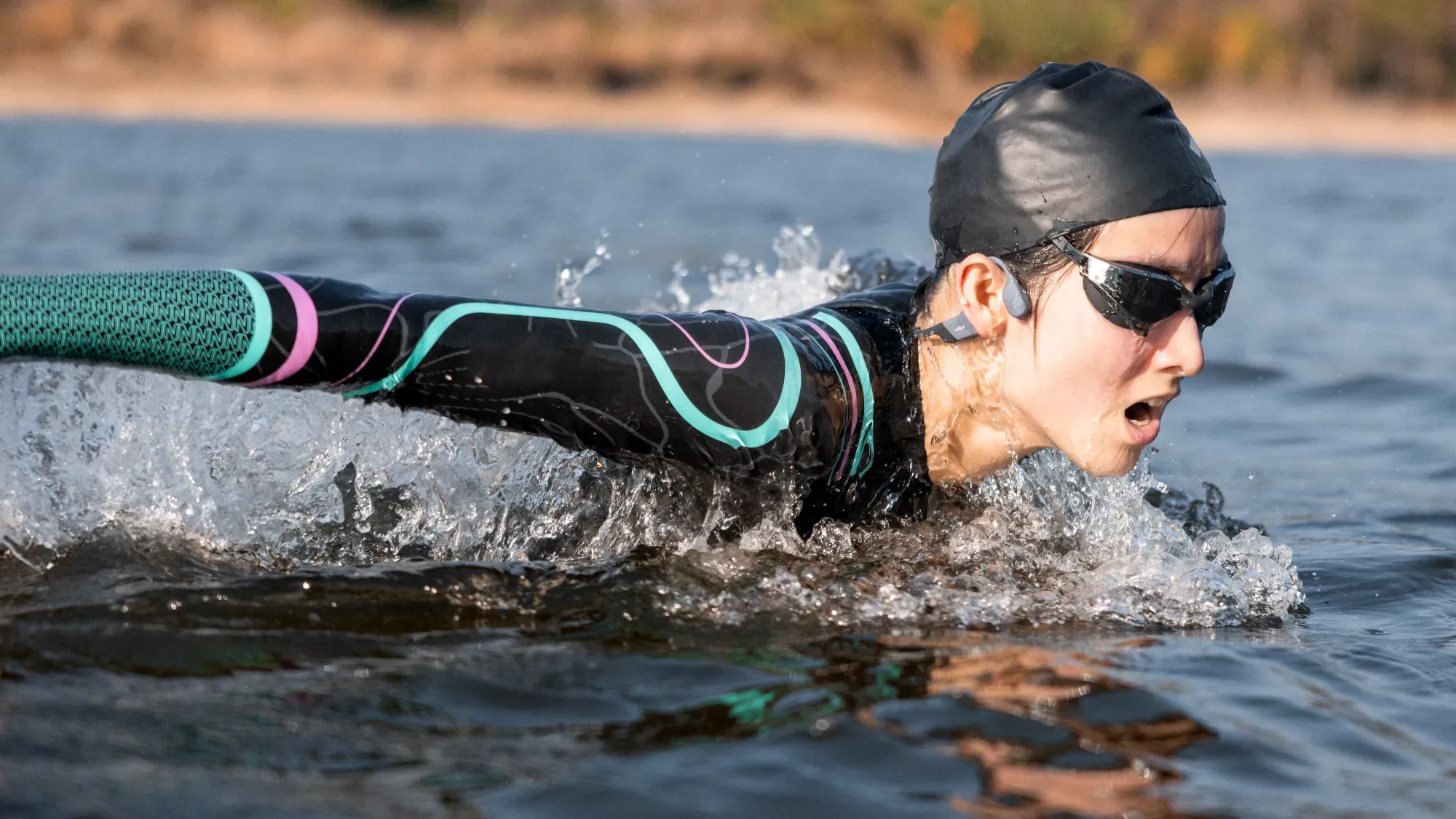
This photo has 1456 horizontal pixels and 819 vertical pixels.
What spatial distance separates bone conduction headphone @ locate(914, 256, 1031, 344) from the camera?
329 cm

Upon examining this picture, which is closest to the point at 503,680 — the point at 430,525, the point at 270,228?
the point at 430,525

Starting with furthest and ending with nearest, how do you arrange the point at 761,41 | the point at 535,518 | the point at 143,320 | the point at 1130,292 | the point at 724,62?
1. the point at 761,41
2. the point at 724,62
3. the point at 535,518
4. the point at 1130,292
5. the point at 143,320

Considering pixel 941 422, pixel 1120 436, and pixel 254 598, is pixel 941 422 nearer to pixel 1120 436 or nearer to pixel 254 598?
pixel 1120 436

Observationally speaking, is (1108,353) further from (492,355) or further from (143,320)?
(143,320)

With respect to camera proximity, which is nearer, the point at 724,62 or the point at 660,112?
the point at 660,112

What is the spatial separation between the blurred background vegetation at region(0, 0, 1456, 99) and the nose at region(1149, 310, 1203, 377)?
145 feet

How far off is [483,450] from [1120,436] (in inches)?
65.5

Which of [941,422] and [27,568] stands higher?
[941,422]

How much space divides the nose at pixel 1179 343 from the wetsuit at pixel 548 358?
55 centimetres

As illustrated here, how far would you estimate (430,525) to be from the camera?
153 inches

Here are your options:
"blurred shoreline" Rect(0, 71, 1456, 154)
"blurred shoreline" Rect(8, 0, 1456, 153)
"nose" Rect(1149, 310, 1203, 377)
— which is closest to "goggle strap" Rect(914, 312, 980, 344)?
"nose" Rect(1149, 310, 1203, 377)

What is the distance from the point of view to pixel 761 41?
1959 inches

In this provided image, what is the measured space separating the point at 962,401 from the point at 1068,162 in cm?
59

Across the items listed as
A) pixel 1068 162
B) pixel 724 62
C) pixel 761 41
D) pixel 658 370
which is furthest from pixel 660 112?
pixel 658 370
